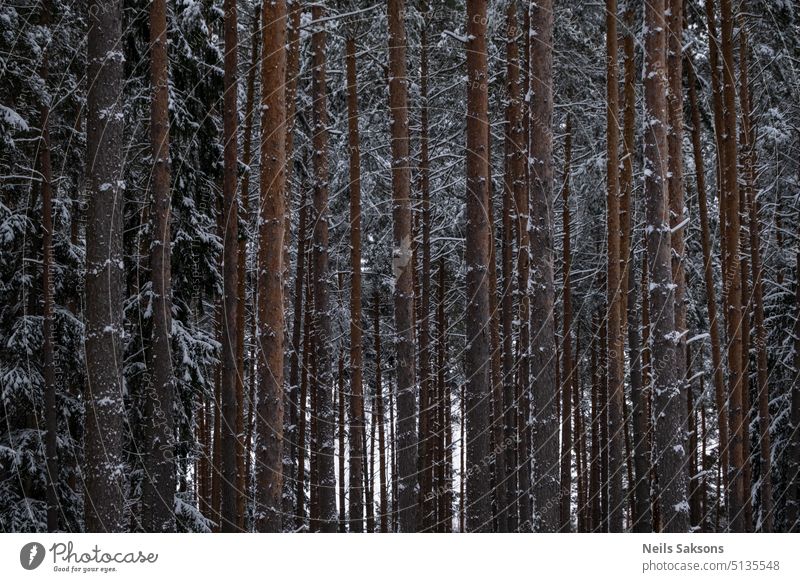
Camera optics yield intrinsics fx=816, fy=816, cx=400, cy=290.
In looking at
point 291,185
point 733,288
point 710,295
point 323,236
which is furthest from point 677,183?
point 291,185

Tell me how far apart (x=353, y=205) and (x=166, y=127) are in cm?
532

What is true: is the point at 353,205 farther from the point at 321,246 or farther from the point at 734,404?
the point at 734,404

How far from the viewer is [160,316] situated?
496 inches

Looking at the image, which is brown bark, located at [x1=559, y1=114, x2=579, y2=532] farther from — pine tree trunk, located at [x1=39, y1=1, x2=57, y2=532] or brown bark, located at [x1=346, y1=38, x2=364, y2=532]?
pine tree trunk, located at [x1=39, y1=1, x2=57, y2=532]

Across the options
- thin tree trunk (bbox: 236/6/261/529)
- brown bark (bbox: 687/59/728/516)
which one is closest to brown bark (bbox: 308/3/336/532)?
thin tree trunk (bbox: 236/6/261/529)

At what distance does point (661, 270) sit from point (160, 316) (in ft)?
24.9

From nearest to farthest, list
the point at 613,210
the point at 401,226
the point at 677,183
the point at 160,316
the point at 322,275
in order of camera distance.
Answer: the point at 160,316, the point at 677,183, the point at 401,226, the point at 322,275, the point at 613,210

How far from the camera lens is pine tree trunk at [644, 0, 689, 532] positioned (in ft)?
38.6

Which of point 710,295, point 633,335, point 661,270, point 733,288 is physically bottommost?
point 633,335

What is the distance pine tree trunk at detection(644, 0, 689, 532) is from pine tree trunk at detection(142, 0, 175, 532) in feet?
23.7

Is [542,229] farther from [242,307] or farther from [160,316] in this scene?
[242,307]

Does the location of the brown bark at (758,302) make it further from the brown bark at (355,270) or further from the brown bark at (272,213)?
the brown bark at (272,213)

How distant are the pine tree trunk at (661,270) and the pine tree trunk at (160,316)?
723 centimetres
